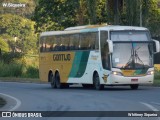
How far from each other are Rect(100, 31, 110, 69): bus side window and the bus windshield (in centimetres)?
42

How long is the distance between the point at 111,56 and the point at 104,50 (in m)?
0.72

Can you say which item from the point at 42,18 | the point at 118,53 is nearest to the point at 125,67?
the point at 118,53

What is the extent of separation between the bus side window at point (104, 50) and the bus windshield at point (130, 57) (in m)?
0.42

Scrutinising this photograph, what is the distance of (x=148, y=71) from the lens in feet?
→ 112

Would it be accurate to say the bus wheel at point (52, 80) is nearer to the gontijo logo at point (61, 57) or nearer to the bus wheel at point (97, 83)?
the gontijo logo at point (61, 57)

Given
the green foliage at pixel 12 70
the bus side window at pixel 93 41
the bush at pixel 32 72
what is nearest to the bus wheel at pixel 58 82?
the bus side window at pixel 93 41

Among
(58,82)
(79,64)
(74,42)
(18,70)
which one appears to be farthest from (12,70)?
(79,64)

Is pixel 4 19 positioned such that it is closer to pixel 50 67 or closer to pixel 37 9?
pixel 37 9

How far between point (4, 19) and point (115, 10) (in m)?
55.7

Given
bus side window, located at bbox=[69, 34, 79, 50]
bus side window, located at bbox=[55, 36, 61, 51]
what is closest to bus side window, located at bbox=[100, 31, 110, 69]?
bus side window, located at bbox=[69, 34, 79, 50]

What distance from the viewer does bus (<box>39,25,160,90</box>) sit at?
111 ft

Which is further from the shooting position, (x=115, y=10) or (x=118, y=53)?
(x=115, y=10)

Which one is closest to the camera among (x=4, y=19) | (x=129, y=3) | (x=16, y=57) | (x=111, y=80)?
(x=111, y=80)

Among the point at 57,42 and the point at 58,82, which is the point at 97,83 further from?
the point at 57,42
